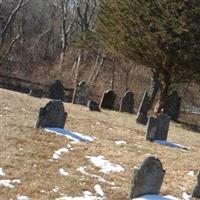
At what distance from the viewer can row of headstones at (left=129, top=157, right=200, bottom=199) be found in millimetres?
10781

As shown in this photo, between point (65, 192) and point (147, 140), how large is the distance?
22.2ft

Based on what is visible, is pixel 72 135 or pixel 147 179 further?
pixel 72 135

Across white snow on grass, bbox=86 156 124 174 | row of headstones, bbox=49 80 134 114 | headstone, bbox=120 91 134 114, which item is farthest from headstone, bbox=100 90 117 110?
white snow on grass, bbox=86 156 124 174

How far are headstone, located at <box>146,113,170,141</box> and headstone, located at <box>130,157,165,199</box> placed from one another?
5.76 meters

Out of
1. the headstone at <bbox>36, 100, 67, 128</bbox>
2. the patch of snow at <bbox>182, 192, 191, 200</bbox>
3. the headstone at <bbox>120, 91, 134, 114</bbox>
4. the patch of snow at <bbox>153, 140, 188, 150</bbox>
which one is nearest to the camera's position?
the patch of snow at <bbox>182, 192, 191, 200</bbox>

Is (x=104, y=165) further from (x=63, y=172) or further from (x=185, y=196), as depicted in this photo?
(x=185, y=196)

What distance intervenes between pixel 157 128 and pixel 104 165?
4.75 meters

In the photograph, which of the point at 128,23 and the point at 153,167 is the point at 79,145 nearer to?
the point at 153,167

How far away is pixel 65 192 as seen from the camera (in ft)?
34.1

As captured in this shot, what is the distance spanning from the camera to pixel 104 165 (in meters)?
12.6

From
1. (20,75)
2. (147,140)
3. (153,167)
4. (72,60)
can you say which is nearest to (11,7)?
(72,60)

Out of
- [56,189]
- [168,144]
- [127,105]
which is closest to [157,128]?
[168,144]

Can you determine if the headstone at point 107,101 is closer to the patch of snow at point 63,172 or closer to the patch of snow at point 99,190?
the patch of snow at point 63,172

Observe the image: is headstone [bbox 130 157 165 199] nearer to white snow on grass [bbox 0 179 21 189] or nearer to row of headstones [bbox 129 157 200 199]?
row of headstones [bbox 129 157 200 199]
